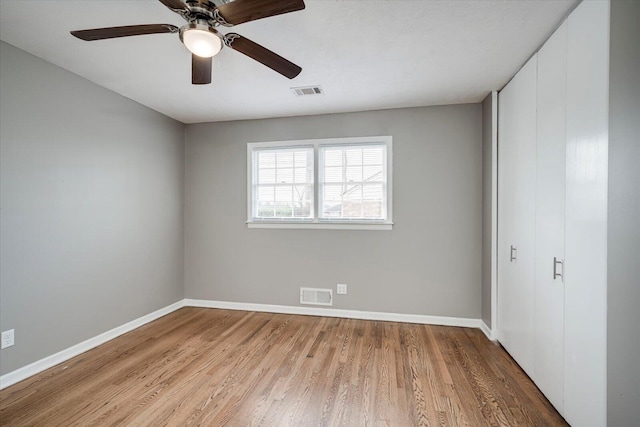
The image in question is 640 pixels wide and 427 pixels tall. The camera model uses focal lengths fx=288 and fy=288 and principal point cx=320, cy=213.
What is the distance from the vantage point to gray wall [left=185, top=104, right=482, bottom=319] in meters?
3.34

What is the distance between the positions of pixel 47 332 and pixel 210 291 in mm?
1770

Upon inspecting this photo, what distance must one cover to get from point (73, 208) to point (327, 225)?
2.57m

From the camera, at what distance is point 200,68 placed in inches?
74.5

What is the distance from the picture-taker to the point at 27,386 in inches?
84.9

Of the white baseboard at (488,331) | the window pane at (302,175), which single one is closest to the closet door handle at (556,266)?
the white baseboard at (488,331)

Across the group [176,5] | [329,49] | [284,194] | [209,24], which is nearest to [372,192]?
[284,194]

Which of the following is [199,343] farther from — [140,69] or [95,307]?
[140,69]

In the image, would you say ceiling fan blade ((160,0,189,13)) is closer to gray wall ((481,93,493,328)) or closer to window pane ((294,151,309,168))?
window pane ((294,151,309,168))

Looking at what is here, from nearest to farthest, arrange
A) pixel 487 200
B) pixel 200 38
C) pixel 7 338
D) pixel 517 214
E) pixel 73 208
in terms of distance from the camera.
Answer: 1. pixel 200 38
2. pixel 7 338
3. pixel 517 214
4. pixel 73 208
5. pixel 487 200

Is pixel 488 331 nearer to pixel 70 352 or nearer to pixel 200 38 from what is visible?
pixel 200 38

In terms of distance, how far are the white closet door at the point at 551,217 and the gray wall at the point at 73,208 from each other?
3867 millimetres

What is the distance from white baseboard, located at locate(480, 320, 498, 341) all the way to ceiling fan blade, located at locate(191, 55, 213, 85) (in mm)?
3479

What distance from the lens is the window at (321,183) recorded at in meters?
3.56

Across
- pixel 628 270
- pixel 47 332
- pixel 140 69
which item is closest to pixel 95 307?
pixel 47 332
